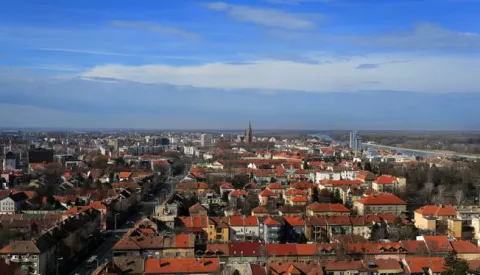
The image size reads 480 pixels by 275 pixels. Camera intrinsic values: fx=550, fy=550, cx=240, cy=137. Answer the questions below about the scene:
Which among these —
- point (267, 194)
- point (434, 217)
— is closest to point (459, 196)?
point (434, 217)

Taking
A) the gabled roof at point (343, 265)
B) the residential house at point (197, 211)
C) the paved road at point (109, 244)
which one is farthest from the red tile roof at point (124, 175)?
the gabled roof at point (343, 265)

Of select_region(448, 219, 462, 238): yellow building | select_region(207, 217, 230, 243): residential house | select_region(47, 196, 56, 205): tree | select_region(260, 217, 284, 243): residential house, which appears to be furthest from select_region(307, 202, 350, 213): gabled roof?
select_region(47, 196, 56, 205): tree

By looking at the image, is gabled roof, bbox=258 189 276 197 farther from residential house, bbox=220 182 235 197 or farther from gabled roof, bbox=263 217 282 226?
gabled roof, bbox=263 217 282 226

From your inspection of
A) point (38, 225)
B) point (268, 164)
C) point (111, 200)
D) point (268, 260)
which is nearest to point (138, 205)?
point (111, 200)

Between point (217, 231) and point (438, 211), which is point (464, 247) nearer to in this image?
point (438, 211)

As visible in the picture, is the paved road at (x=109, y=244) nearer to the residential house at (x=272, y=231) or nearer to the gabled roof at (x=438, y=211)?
the residential house at (x=272, y=231)

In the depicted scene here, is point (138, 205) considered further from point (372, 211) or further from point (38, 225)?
point (372, 211)
